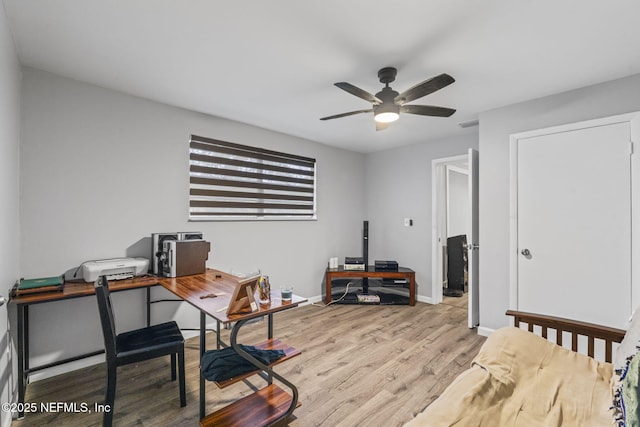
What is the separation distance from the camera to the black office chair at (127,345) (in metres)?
1.62

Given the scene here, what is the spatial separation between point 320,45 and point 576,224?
261 centimetres

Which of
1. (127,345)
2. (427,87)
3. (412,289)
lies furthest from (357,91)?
(412,289)

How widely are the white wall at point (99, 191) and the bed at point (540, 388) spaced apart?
2688mm

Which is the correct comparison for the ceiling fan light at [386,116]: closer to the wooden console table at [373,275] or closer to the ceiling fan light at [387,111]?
the ceiling fan light at [387,111]

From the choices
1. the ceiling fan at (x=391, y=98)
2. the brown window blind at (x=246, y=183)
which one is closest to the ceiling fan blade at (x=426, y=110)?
the ceiling fan at (x=391, y=98)

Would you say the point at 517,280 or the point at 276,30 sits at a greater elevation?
the point at 276,30

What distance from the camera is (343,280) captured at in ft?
15.1

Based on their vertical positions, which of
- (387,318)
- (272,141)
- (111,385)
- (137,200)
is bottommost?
(387,318)

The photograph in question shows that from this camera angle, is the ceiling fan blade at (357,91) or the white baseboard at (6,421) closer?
the white baseboard at (6,421)

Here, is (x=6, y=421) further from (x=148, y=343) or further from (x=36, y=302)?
(x=148, y=343)

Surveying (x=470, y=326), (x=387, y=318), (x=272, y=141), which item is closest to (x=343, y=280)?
(x=387, y=318)

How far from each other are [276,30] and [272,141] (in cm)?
206

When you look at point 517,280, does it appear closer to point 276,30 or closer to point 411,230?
point 411,230

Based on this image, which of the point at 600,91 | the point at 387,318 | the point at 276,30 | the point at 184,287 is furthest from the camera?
the point at 387,318
